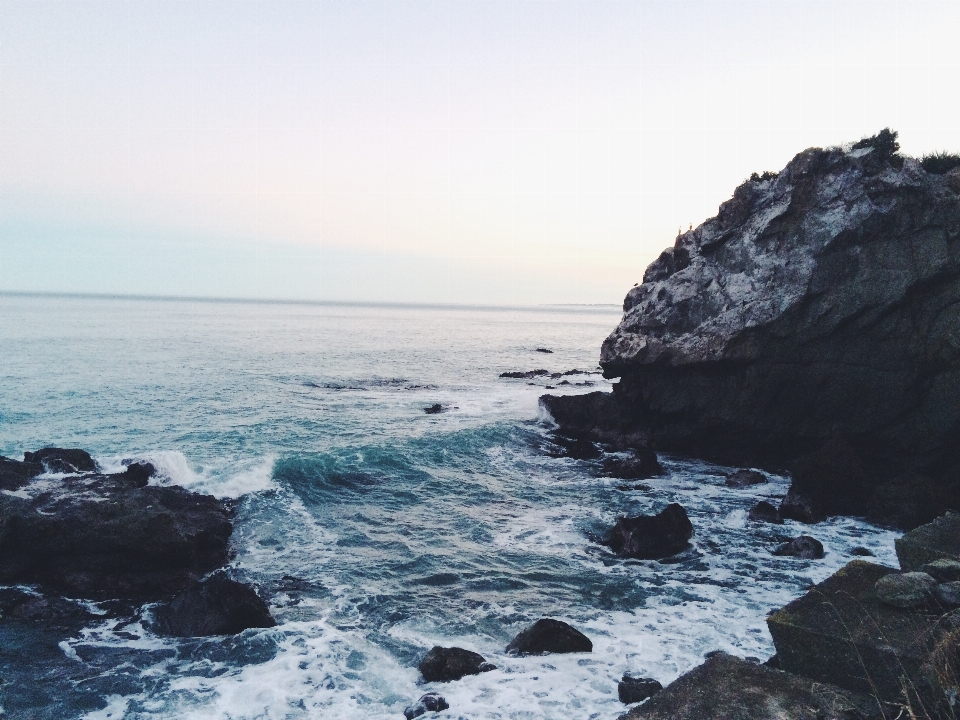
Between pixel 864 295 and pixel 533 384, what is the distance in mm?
24989

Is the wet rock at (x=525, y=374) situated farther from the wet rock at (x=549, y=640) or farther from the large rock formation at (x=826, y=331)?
the wet rock at (x=549, y=640)

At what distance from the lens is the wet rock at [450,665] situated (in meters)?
10.1

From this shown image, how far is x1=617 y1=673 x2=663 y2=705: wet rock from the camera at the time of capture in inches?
362

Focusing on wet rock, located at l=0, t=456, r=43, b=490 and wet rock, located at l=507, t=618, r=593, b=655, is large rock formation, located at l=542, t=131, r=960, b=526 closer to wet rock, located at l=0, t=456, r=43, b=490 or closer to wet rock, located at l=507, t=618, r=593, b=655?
wet rock, located at l=507, t=618, r=593, b=655

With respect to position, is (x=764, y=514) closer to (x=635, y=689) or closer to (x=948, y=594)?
(x=635, y=689)

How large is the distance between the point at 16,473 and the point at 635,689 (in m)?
17.1

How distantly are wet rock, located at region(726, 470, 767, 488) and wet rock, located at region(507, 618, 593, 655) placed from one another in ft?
40.5

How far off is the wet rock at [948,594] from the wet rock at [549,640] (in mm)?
5967

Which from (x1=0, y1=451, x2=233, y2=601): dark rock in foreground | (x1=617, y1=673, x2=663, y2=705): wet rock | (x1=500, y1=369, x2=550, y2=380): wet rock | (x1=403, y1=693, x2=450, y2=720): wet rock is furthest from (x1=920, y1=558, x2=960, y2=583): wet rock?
(x1=500, y1=369, x2=550, y2=380): wet rock

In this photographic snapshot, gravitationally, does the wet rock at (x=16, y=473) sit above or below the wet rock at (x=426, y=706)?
above

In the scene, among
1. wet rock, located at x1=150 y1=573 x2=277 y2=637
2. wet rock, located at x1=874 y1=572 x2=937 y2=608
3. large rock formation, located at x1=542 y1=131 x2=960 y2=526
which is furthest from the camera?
large rock formation, located at x1=542 y1=131 x2=960 y2=526

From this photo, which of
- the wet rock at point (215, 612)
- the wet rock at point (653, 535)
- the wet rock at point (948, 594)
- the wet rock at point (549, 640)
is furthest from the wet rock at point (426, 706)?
the wet rock at point (653, 535)

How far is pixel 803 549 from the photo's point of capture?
1496 centimetres

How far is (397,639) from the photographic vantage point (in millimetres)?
11500
